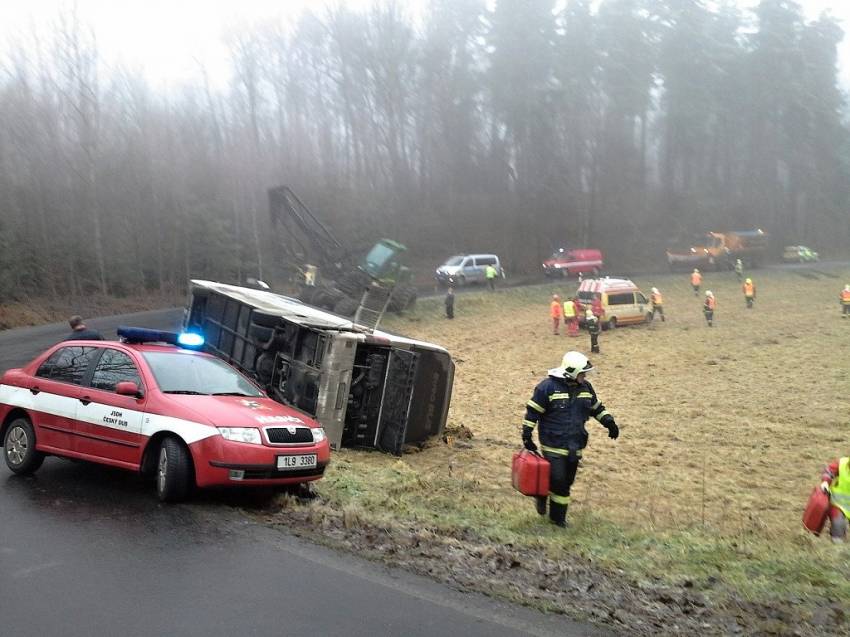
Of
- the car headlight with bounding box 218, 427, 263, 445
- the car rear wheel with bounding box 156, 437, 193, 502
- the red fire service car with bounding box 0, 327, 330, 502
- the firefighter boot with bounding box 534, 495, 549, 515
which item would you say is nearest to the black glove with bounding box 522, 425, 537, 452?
the firefighter boot with bounding box 534, 495, 549, 515

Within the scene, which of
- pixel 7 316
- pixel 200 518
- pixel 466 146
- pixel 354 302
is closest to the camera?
pixel 200 518

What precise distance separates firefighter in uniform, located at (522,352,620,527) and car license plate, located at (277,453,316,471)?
1.97 metres

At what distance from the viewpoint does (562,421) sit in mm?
7117

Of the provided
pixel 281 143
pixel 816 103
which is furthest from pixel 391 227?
pixel 816 103

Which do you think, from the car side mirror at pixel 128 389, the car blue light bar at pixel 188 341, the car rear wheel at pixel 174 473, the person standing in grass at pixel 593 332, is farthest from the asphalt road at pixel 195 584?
the person standing in grass at pixel 593 332

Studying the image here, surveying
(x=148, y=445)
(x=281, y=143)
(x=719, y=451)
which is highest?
(x=281, y=143)

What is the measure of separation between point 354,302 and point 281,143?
31.3 m

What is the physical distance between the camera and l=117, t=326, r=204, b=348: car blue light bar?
8203mm

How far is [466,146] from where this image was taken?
61469 mm

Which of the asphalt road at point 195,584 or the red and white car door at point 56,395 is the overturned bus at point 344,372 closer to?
the red and white car door at point 56,395

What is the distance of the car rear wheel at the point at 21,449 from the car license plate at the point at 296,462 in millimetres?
2721

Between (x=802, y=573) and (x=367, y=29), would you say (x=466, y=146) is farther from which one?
(x=802, y=573)

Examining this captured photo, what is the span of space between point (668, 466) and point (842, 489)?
5.05 meters

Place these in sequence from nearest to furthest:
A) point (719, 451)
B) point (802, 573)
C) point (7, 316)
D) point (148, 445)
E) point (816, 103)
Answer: point (802, 573) < point (148, 445) < point (719, 451) < point (7, 316) < point (816, 103)
